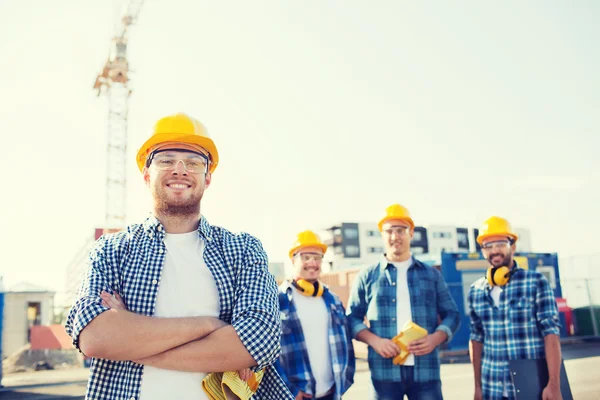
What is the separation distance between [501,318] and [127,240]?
3.00 metres

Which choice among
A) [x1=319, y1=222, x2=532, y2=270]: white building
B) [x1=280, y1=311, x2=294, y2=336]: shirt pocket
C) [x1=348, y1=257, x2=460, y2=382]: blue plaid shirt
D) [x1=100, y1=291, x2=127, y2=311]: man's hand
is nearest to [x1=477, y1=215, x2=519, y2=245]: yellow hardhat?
[x1=348, y1=257, x2=460, y2=382]: blue plaid shirt

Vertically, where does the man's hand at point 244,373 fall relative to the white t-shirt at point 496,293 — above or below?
below

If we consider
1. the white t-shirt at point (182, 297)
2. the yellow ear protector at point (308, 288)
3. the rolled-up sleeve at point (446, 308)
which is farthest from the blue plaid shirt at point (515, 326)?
the white t-shirt at point (182, 297)

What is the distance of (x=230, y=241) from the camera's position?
2.21m

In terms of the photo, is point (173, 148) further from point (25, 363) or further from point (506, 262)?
point (25, 363)

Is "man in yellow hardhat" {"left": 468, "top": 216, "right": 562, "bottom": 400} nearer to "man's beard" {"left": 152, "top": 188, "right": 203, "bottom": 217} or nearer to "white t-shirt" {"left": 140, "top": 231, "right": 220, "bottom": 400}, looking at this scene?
"white t-shirt" {"left": 140, "top": 231, "right": 220, "bottom": 400}

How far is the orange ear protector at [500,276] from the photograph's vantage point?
3961mm

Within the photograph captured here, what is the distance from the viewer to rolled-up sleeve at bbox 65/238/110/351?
1.92 m

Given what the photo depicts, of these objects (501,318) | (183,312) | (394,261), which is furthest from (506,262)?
(183,312)

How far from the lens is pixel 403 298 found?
13.8 feet

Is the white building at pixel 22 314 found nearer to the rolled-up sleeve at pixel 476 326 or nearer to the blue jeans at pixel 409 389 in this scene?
the blue jeans at pixel 409 389

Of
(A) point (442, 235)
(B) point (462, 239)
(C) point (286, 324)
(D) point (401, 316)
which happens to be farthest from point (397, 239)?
(B) point (462, 239)

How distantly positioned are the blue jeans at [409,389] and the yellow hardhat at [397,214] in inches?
49.4

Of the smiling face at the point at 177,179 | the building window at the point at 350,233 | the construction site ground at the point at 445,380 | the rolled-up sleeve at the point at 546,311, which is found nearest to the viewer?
the smiling face at the point at 177,179
